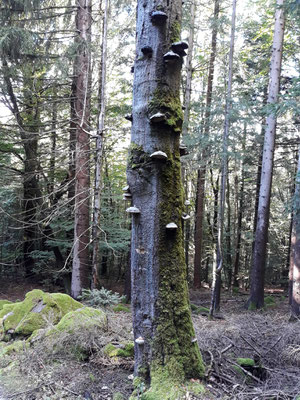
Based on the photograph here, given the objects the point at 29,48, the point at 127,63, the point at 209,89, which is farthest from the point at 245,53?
the point at 29,48

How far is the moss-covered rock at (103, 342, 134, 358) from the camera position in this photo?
374 centimetres

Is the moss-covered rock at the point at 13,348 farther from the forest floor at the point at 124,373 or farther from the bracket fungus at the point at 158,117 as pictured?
the bracket fungus at the point at 158,117

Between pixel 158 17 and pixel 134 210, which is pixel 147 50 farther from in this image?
pixel 134 210

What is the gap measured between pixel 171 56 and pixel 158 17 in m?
0.46

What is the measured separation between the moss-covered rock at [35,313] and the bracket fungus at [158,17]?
4536mm

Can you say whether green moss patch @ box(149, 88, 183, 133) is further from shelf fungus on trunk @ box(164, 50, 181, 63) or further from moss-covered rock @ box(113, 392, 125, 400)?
moss-covered rock @ box(113, 392, 125, 400)

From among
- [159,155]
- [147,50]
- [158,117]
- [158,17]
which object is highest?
[158,17]

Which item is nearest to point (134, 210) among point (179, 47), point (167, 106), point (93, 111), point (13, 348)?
point (167, 106)

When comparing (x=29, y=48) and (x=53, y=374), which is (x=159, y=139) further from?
(x=29, y=48)

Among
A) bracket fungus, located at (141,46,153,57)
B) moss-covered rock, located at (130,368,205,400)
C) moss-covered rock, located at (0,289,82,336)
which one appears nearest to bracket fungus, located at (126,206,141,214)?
moss-covered rock, located at (130,368,205,400)

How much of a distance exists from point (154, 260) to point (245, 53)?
48.3ft

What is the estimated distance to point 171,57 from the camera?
2.99 metres

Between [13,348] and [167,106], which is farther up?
[167,106]

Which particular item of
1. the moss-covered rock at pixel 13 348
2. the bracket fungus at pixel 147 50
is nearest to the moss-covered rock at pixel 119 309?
the moss-covered rock at pixel 13 348
